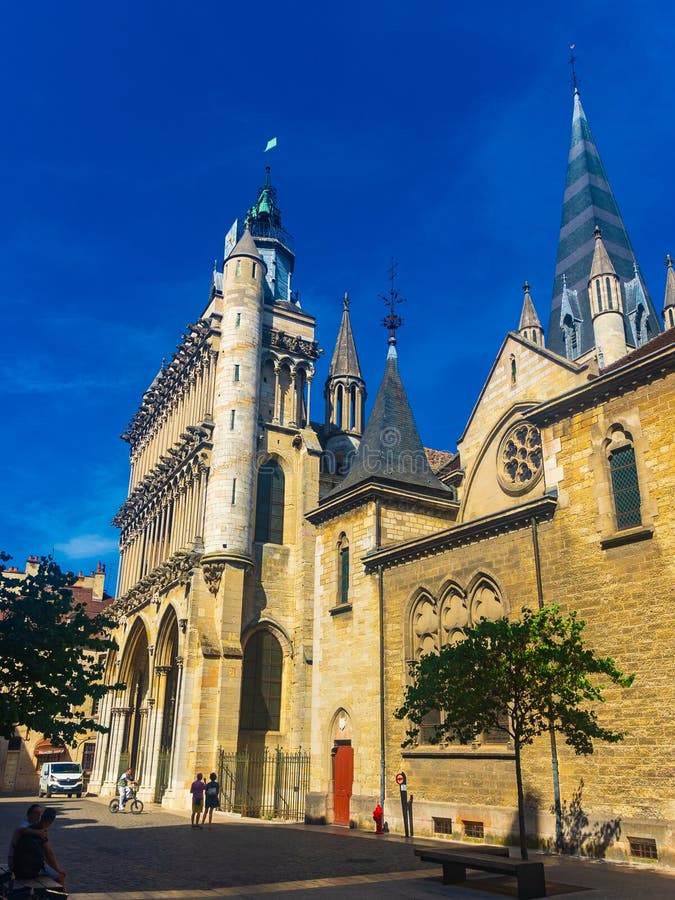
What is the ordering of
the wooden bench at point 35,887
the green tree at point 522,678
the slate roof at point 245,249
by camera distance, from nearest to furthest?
1. the wooden bench at point 35,887
2. the green tree at point 522,678
3. the slate roof at point 245,249

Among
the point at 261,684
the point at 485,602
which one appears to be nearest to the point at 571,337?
the point at 261,684

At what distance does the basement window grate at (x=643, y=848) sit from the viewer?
1303 centimetres

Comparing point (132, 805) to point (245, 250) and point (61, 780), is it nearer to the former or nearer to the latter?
point (61, 780)

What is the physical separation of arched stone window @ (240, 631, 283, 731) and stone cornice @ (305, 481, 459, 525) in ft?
26.0

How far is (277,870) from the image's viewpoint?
1266 centimetres

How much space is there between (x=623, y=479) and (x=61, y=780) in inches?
1237

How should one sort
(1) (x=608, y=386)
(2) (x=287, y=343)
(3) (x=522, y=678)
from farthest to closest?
1. (2) (x=287, y=343)
2. (1) (x=608, y=386)
3. (3) (x=522, y=678)

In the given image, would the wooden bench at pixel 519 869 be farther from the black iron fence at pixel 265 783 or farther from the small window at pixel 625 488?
the black iron fence at pixel 265 783

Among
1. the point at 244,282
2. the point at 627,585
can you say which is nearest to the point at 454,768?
the point at 627,585

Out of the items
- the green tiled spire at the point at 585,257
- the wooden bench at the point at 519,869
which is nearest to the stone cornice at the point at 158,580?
the wooden bench at the point at 519,869

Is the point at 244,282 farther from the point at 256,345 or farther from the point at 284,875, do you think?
the point at 284,875

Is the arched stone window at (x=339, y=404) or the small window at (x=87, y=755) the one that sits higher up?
the arched stone window at (x=339, y=404)

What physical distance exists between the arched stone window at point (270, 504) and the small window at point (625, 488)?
62.2 ft

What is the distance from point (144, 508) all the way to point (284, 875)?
31053mm
